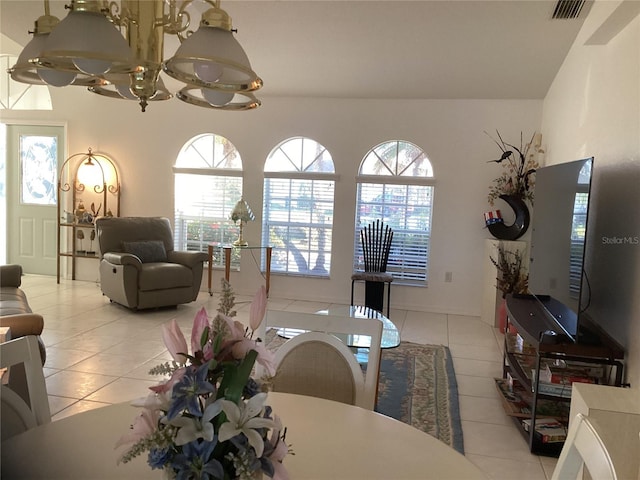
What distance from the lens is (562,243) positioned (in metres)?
3.06

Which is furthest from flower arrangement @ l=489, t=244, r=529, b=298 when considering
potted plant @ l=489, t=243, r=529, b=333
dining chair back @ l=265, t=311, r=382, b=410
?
dining chair back @ l=265, t=311, r=382, b=410

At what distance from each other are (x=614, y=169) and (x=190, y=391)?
2930 millimetres

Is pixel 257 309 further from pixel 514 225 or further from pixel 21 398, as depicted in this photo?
pixel 514 225

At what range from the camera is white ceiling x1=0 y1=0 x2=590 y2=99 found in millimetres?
4109

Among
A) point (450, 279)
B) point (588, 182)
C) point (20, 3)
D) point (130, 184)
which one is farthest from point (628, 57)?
point (130, 184)

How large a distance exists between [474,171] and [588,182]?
10.4 feet

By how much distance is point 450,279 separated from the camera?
590 centimetres

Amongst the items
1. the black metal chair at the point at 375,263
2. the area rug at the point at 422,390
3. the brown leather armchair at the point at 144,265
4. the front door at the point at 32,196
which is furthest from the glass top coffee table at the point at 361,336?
the front door at the point at 32,196

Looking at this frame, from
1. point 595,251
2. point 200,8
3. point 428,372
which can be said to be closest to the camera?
point 595,251

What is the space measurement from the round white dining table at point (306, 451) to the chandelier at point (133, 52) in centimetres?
114

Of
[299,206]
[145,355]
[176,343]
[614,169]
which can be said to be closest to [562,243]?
[614,169]

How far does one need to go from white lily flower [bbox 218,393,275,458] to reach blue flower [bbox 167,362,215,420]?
39mm

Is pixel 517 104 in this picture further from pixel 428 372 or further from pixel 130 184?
pixel 130 184

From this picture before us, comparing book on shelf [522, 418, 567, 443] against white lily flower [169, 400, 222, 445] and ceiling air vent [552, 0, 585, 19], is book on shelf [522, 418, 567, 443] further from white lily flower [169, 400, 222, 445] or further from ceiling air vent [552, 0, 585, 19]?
ceiling air vent [552, 0, 585, 19]
